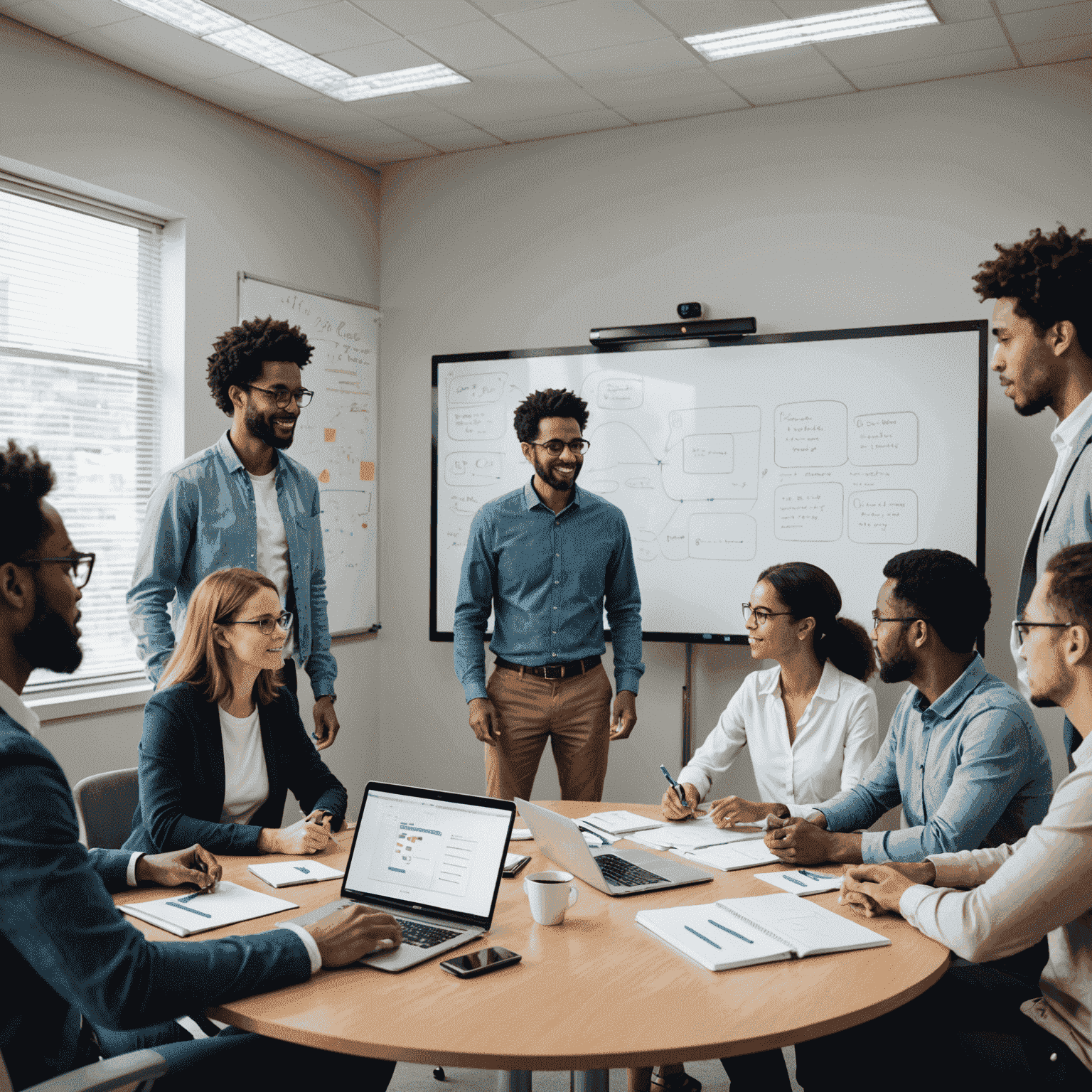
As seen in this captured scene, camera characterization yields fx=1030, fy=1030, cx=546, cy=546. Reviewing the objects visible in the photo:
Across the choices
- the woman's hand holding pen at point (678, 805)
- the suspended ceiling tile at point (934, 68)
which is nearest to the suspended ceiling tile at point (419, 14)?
the suspended ceiling tile at point (934, 68)

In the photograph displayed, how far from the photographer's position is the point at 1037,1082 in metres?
1.51

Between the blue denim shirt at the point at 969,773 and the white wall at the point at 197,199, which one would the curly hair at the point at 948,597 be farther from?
the white wall at the point at 197,199

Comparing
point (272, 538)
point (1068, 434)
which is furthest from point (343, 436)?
point (1068, 434)

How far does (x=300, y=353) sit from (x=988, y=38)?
2.46m

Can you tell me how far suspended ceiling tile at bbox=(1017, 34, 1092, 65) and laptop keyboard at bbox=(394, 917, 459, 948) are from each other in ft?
11.1

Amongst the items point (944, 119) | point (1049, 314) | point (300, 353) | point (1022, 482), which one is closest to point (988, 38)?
point (944, 119)

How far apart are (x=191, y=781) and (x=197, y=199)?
8.56ft

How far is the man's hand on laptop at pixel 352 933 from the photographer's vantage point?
1481 millimetres

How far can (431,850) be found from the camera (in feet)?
5.61

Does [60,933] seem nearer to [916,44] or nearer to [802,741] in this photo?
[802,741]

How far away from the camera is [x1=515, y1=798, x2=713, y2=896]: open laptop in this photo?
1.77 metres

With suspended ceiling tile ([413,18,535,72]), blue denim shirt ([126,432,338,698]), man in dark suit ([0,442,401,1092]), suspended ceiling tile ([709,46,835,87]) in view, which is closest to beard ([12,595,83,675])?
man in dark suit ([0,442,401,1092])

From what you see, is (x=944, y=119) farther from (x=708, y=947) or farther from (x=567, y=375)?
(x=708, y=947)

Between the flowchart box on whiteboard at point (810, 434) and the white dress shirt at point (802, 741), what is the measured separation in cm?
135
